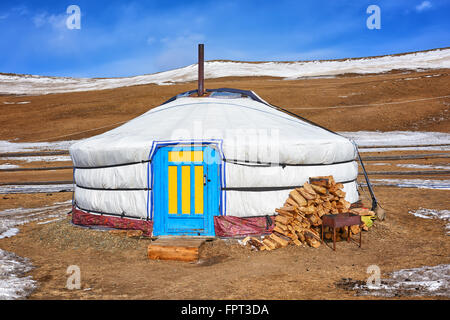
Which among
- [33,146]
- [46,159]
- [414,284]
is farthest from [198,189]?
[33,146]

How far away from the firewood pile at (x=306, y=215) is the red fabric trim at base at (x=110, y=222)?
176 cm

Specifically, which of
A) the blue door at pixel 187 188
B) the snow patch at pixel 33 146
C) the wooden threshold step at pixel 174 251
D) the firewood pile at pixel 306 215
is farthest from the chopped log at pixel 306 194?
the snow patch at pixel 33 146

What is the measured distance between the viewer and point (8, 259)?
5914 mm

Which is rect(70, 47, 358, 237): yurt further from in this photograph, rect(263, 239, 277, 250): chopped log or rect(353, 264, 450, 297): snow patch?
rect(353, 264, 450, 297): snow patch

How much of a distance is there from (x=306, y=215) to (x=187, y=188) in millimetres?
2067

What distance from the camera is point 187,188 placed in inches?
264

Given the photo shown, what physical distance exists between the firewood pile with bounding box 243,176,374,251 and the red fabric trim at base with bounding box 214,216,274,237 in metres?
0.17

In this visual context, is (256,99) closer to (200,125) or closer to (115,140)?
(200,125)

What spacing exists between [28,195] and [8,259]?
732cm

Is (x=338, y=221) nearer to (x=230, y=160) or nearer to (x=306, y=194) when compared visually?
(x=306, y=194)

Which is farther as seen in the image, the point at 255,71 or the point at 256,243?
the point at 255,71

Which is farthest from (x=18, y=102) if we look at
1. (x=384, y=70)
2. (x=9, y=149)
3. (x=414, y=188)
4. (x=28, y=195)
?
(x=384, y=70)

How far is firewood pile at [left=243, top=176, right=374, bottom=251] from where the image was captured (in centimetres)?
638

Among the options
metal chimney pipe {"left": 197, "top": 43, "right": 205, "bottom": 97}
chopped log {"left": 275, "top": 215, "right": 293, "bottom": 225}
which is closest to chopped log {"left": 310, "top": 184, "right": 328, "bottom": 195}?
chopped log {"left": 275, "top": 215, "right": 293, "bottom": 225}
